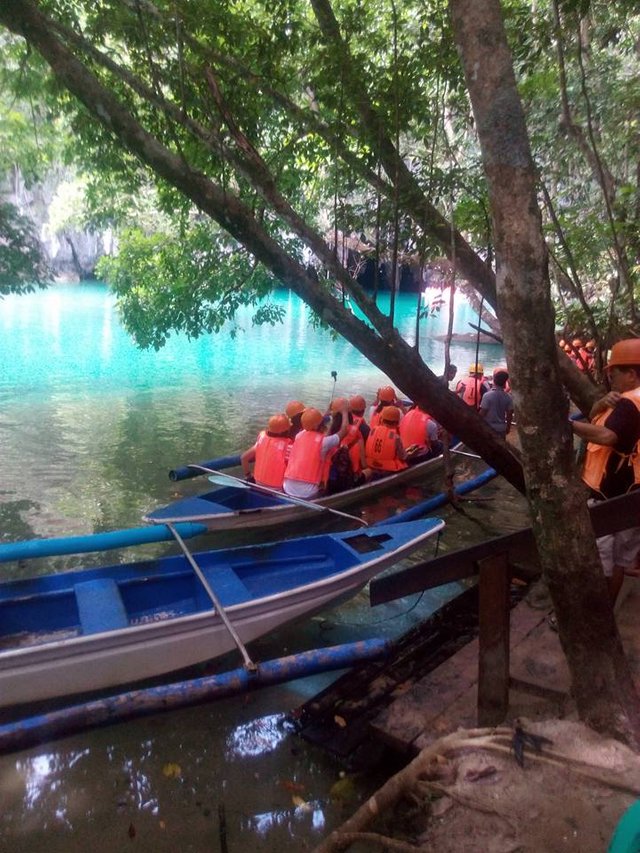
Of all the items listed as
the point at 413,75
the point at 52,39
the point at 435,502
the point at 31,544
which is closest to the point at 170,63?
the point at 52,39

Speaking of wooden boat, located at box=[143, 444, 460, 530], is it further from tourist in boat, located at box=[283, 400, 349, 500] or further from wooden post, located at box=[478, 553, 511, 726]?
wooden post, located at box=[478, 553, 511, 726]

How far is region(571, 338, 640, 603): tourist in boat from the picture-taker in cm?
371

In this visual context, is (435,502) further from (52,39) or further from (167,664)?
(52,39)

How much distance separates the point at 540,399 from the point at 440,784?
5.93ft

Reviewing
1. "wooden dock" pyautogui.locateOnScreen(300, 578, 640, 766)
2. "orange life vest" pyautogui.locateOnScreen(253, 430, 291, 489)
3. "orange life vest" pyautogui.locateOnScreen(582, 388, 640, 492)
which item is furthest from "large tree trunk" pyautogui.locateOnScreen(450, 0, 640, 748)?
"orange life vest" pyautogui.locateOnScreen(253, 430, 291, 489)

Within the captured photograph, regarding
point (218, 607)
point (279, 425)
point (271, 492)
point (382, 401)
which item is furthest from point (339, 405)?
point (218, 607)

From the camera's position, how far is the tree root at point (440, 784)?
102 inches

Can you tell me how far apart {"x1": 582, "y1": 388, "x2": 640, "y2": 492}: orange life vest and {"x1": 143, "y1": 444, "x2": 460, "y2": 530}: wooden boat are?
3954 millimetres

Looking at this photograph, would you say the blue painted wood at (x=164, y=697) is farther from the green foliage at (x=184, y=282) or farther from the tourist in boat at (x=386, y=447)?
the green foliage at (x=184, y=282)

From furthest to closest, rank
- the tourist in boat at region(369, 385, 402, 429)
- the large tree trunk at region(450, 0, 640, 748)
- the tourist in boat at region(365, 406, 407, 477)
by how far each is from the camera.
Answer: the tourist in boat at region(369, 385, 402, 429)
the tourist in boat at region(365, 406, 407, 477)
the large tree trunk at region(450, 0, 640, 748)

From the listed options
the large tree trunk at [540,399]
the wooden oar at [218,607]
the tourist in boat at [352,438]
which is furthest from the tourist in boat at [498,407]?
the large tree trunk at [540,399]

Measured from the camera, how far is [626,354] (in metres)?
3.85

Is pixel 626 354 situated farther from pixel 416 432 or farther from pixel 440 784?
pixel 416 432

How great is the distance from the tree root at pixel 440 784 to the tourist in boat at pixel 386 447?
6133mm
